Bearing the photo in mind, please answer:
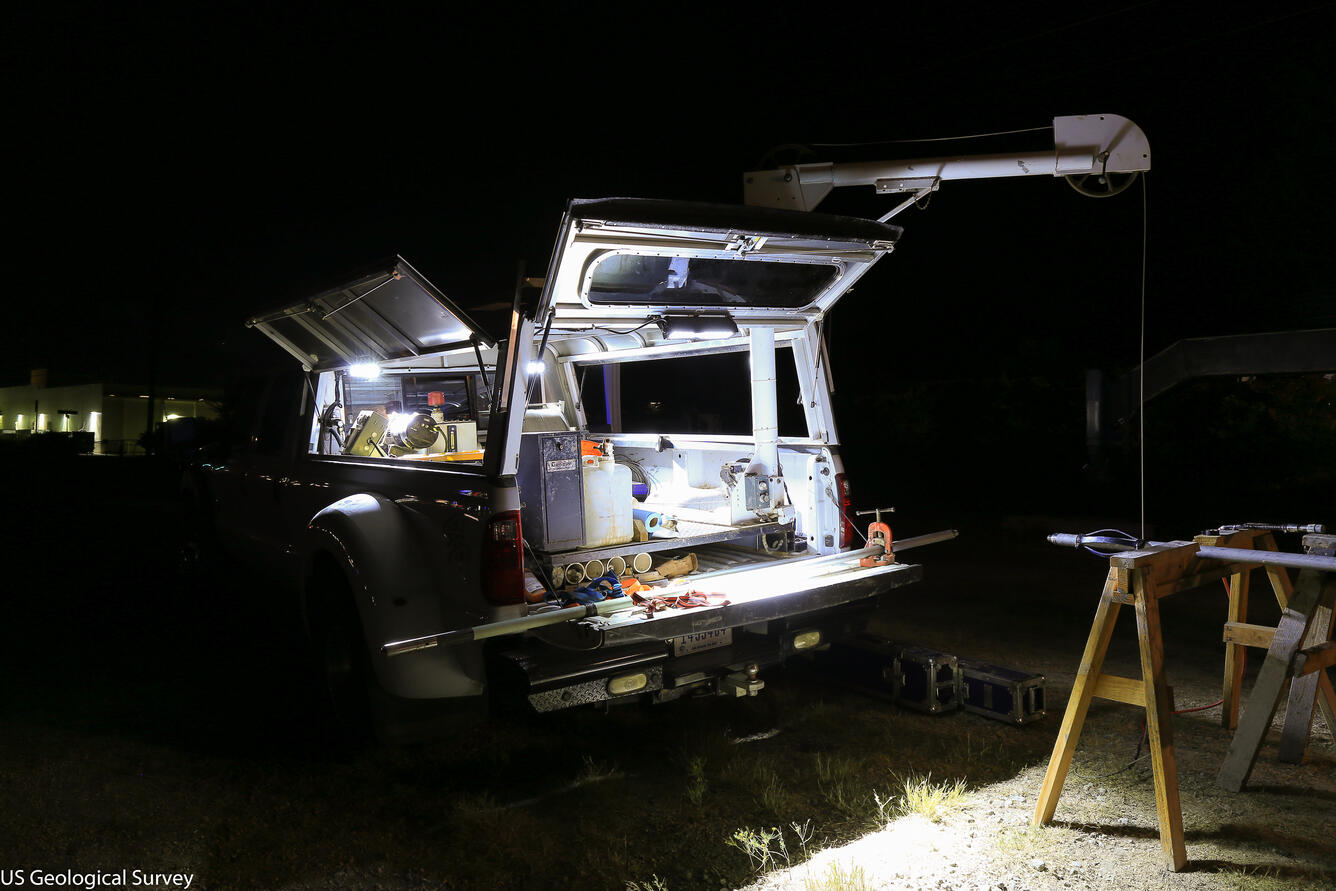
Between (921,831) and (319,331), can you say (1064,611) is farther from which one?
(319,331)

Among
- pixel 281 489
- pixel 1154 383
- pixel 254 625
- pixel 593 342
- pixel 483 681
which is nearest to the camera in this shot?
pixel 483 681

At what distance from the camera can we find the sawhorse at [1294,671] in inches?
146

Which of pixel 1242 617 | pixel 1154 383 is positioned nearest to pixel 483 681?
pixel 1242 617

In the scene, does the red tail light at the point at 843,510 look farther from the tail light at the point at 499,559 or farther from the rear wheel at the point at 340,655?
the rear wheel at the point at 340,655

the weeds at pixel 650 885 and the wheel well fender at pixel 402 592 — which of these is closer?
the weeds at pixel 650 885

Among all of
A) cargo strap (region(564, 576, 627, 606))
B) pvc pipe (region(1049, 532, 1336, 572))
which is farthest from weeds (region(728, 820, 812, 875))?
pvc pipe (region(1049, 532, 1336, 572))

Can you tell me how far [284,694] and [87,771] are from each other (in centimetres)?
123

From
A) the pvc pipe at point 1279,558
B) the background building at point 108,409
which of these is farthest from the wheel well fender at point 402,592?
the background building at point 108,409

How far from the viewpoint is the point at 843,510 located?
4988 mm

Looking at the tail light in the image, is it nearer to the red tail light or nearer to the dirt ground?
the dirt ground

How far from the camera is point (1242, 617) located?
431cm

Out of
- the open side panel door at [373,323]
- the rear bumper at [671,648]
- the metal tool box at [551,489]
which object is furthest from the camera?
the metal tool box at [551,489]

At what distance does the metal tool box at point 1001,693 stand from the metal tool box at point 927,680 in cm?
7

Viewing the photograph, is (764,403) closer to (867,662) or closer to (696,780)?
(867,662)
